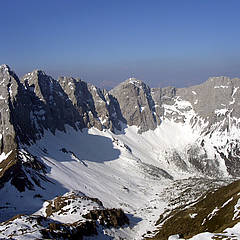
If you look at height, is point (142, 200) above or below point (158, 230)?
below

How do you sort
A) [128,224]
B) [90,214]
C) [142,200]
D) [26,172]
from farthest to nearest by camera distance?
[142,200] → [26,172] → [128,224] → [90,214]

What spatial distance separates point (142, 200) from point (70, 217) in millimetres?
82463

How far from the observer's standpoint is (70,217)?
113 meters

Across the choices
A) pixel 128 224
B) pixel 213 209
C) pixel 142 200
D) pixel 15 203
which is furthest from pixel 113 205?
pixel 213 209

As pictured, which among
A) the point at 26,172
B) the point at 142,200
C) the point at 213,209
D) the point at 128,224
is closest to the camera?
the point at 213,209

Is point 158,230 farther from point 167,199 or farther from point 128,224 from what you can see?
point 167,199

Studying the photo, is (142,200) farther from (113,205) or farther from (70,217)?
(70,217)

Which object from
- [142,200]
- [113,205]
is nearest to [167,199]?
[142,200]

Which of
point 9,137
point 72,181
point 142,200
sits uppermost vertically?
point 9,137

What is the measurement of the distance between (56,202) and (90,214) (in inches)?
878

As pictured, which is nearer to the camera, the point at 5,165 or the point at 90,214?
the point at 90,214

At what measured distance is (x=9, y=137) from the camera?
196 meters

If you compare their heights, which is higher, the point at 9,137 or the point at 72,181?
the point at 9,137

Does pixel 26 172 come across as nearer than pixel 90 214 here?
No
